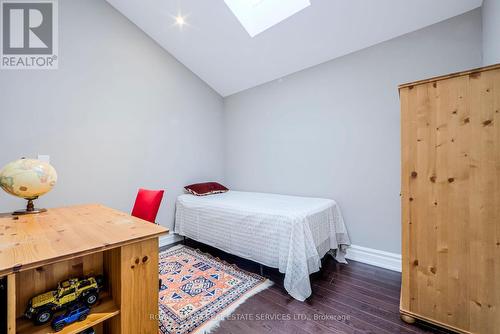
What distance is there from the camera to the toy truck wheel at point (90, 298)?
3.31 ft

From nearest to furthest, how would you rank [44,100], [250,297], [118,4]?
[250,297]
[44,100]
[118,4]

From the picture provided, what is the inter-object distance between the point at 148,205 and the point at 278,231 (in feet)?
3.68

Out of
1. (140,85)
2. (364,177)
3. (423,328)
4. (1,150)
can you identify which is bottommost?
(423,328)

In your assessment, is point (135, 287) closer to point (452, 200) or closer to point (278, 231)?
point (278, 231)

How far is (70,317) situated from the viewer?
2.97 feet

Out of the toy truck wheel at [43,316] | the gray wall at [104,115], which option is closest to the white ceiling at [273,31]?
the gray wall at [104,115]

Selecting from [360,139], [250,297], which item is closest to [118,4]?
[360,139]

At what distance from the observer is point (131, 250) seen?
3.31ft

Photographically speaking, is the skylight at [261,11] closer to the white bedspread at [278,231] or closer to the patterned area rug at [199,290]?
the white bedspread at [278,231]

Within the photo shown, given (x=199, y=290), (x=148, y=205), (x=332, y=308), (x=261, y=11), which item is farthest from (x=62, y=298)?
(x=261, y=11)

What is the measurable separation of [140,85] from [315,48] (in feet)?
7.25

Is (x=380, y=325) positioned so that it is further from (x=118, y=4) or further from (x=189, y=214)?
(x=118, y=4)

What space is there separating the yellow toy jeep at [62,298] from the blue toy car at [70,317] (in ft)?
0.15

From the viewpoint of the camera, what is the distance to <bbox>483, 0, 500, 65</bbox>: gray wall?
151 cm
